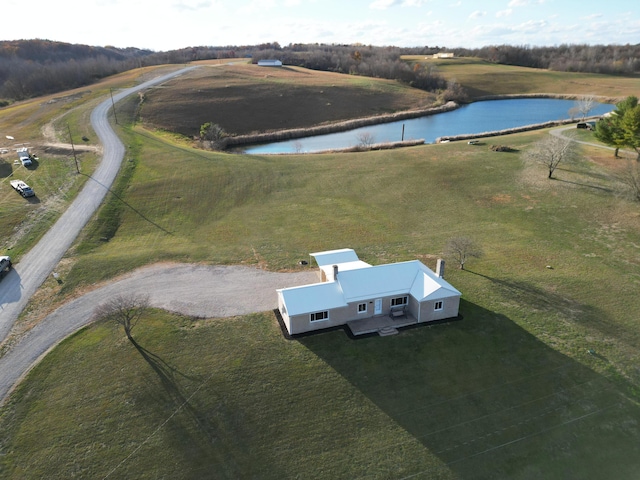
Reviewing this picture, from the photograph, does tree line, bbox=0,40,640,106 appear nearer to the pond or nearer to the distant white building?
the distant white building

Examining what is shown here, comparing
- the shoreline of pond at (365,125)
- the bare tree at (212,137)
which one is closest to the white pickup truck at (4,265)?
the bare tree at (212,137)

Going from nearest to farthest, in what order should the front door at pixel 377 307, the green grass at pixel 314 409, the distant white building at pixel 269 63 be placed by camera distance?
the green grass at pixel 314 409, the front door at pixel 377 307, the distant white building at pixel 269 63

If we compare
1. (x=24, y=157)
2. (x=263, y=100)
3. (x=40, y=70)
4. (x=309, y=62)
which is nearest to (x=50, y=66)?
(x=40, y=70)

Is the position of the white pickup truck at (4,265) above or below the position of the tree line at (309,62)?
below

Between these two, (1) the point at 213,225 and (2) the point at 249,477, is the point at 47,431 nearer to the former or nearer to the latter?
(2) the point at 249,477

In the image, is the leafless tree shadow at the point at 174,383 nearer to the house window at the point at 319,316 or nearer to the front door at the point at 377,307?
the house window at the point at 319,316

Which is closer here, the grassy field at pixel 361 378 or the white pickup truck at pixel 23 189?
the grassy field at pixel 361 378

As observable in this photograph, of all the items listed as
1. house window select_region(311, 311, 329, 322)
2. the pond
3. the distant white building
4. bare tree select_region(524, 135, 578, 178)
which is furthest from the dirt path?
the distant white building
